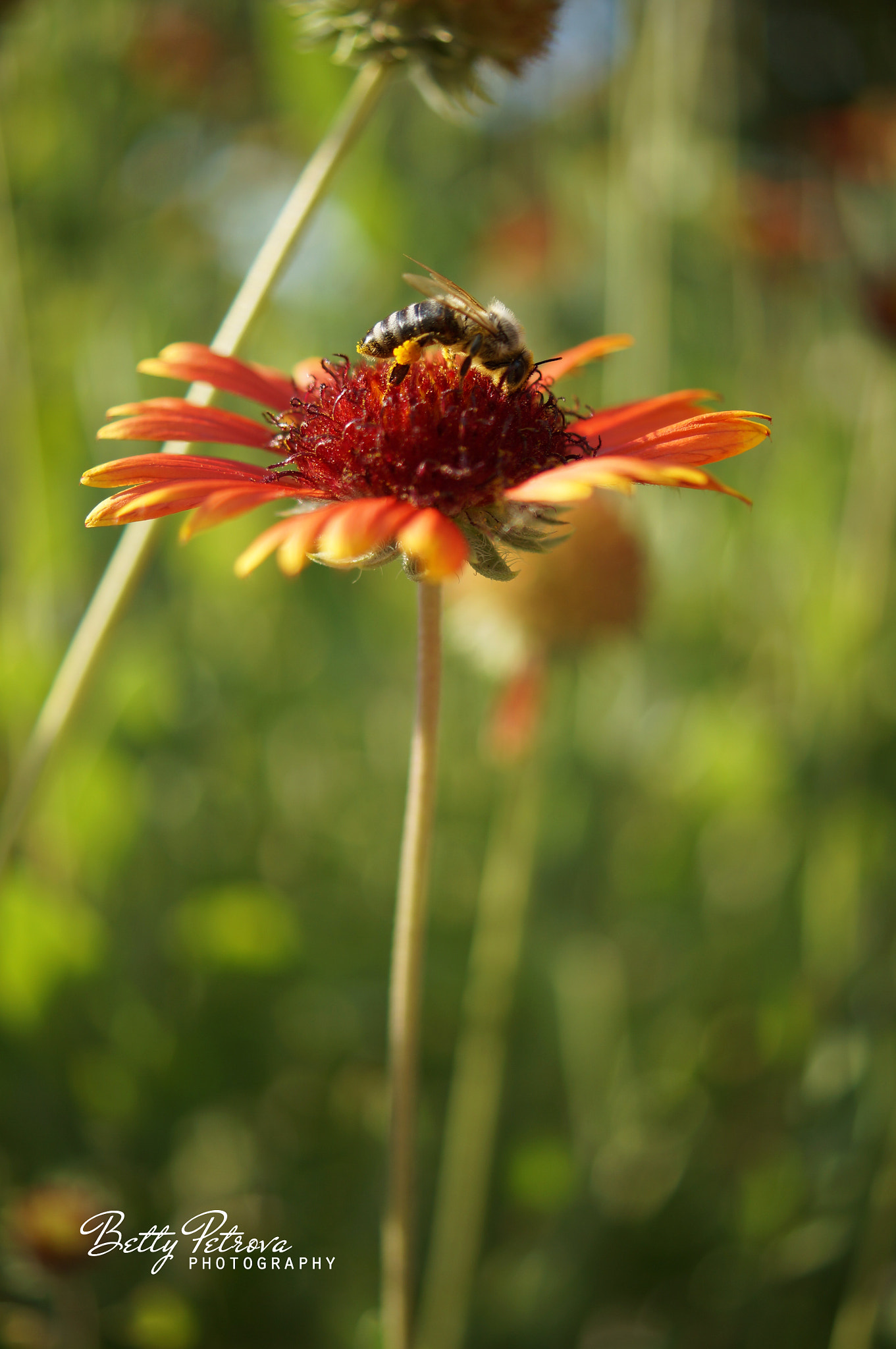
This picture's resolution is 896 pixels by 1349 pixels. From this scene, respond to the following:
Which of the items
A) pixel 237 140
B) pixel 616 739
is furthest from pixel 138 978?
pixel 237 140

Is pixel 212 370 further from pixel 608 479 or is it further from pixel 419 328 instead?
pixel 608 479

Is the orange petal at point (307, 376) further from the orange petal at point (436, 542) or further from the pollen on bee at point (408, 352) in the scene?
the orange petal at point (436, 542)

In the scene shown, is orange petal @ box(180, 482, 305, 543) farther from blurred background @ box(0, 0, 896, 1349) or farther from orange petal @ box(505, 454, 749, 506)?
blurred background @ box(0, 0, 896, 1349)

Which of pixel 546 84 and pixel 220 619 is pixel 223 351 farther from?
pixel 546 84

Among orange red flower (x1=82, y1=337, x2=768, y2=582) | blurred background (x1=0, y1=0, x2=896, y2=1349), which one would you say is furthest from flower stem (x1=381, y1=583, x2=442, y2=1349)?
blurred background (x1=0, y1=0, x2=896, y2=1349)
